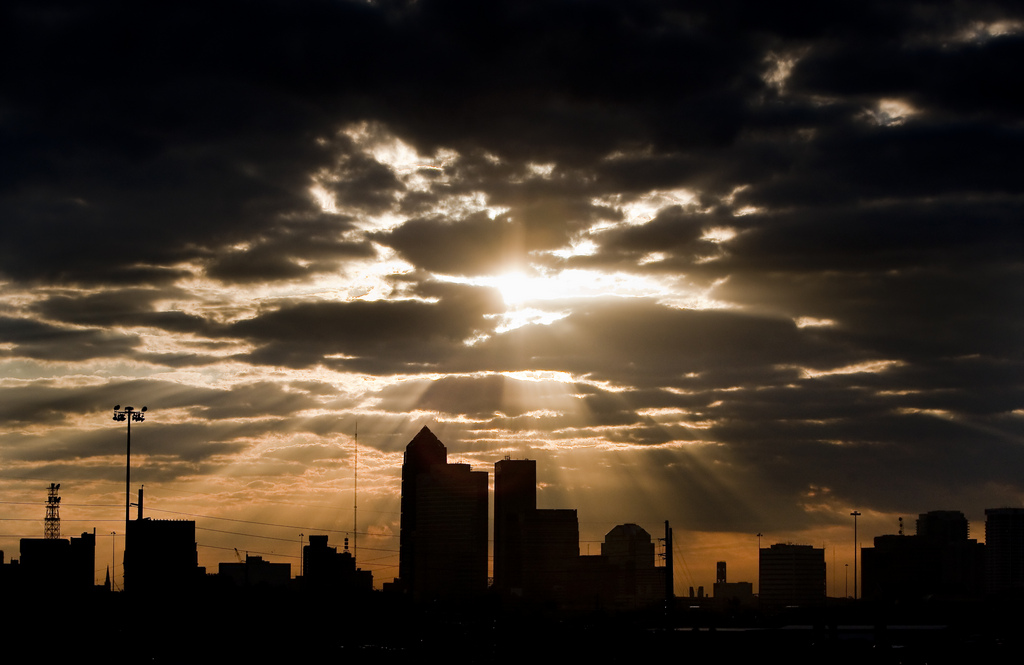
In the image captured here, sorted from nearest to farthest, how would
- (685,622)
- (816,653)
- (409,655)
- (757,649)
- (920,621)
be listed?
1. (816,653)
2. (757,649)
3. (920,621)
4. (409,655)
5. (685,622)

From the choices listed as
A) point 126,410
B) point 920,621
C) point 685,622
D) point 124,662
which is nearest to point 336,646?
point 124,662

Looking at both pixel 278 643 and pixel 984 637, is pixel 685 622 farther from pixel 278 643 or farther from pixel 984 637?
pixel 984 637

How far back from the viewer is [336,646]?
16325 centimetres

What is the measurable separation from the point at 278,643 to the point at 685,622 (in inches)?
2945

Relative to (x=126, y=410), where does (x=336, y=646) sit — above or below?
below

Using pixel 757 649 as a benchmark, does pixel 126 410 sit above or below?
above

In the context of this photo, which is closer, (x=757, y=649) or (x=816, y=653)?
(x=816, y=653)

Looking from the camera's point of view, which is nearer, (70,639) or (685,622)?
(70,639)

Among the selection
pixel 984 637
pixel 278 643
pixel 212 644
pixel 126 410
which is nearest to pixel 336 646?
pixel 278 643

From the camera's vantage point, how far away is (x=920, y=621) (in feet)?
422

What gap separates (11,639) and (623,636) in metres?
98.4

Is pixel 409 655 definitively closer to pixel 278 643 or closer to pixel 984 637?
pixel 278 643

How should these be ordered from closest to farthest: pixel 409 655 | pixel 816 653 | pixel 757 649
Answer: pixel 816 653
pixel 757 649
pixel 409 655

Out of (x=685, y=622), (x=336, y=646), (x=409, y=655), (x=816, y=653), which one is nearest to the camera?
(x=816, y=653)
